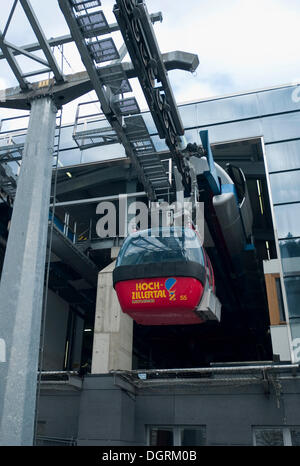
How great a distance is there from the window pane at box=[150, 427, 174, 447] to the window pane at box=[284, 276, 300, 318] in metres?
5.13

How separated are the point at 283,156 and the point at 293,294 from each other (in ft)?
18.6

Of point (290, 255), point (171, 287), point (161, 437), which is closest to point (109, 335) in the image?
point (161, 437)

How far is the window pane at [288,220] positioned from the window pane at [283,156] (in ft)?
5.84

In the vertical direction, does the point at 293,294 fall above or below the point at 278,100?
below

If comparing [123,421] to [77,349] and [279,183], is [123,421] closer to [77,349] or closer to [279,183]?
[279,183]

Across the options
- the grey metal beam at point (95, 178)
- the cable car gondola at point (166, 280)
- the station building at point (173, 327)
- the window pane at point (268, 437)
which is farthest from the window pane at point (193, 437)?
the grey metal beam at point (95, 178)

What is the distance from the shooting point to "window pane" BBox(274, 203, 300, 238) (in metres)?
14.7

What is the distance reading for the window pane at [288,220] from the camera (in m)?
14.7

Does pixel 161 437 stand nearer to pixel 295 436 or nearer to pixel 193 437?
pixel 193 437

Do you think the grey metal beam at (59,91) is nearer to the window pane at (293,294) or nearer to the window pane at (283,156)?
the window pane at (293,294)

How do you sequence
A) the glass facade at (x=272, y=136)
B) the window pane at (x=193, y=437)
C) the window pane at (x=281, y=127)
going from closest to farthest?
the window pane at (x=193, y=437) < the glass facade at (x=272, y=136) < the window pane at (x=281, y=127)

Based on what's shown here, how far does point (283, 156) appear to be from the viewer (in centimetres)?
1642

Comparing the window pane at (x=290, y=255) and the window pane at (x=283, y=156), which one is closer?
the window pane at (x=290, y=255)

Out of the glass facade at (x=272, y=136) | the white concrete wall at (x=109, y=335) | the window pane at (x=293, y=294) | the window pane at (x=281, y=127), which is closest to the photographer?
the window pane at (x=293, y=294)
